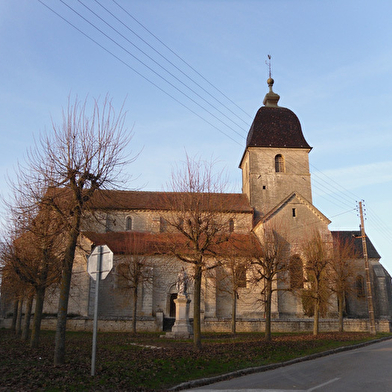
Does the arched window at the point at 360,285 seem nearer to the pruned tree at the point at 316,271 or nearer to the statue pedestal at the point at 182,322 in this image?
the pruned tree at the point at 316,271

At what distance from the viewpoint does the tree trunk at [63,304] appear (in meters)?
10.4

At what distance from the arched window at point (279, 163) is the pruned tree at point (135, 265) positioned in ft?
52.1

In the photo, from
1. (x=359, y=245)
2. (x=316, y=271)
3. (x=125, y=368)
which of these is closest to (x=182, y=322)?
(x=316, y=271)

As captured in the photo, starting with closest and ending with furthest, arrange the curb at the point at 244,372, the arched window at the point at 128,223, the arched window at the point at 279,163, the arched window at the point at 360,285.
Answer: the curb at the point at 244,372 < the arched window at the point at 128,223 < the arched window at the point at 360,285 < the arched window at the point at 279,163

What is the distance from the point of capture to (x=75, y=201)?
11.9 meters

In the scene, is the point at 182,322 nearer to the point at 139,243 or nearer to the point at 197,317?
the point at 197,317

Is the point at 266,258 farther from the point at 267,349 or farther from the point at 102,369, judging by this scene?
the point at 102,369

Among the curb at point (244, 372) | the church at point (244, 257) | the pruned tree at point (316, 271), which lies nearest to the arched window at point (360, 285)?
the church at point (244, 257)

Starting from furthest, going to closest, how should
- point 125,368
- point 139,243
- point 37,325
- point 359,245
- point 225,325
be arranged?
point 359,245, point 139,243, point 225,325, point 37,325, point 125,368

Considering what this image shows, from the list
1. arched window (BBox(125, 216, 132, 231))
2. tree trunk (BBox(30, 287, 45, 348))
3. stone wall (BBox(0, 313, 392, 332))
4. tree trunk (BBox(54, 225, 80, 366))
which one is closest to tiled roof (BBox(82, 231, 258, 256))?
arched window (BBox(125, 216, 132, 231))

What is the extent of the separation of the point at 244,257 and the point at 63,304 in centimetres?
1661

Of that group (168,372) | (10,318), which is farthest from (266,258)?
(10,318)

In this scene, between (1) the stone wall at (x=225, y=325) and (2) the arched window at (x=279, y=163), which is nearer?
(1) the stone wall at (x=225, y=325)

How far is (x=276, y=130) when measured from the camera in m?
39.6
